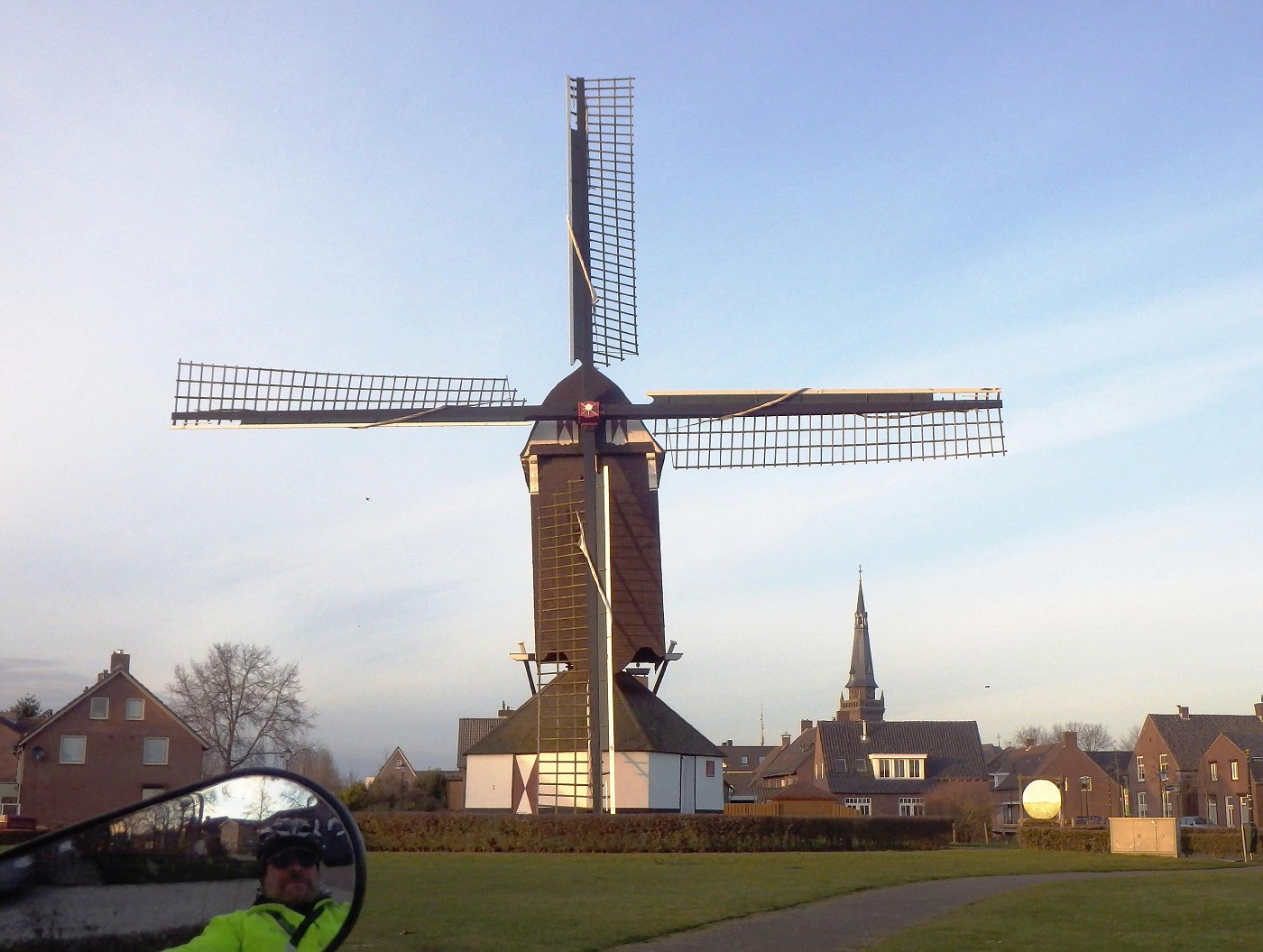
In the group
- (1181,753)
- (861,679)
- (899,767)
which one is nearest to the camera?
(1181,753)

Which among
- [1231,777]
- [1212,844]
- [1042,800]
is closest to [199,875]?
[1212,844]

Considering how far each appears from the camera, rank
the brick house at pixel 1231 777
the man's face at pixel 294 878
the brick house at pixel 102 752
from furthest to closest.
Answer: the brick house at pixel 1231 777, the brick house at pixel 102 752, the man's face at pixel 294 878

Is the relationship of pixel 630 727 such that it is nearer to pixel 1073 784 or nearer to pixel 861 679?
pixel 1073 784

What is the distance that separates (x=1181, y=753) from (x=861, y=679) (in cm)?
4026

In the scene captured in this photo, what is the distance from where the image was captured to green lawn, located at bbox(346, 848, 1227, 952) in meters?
12.1

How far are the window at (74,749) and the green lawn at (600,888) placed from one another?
1137 inches

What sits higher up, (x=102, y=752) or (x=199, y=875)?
(x=199, y=875)

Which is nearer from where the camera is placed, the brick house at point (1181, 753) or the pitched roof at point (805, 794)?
the pitched roof at point (805, 794)

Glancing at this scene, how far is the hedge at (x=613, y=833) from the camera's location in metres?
28.0

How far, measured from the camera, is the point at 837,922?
45.5 feet

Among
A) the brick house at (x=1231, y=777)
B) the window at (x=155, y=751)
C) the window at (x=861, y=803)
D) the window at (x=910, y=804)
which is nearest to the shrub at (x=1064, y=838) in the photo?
the window at (x=155, y=751)

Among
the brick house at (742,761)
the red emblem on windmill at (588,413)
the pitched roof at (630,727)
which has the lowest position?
the brick house at (742,761)

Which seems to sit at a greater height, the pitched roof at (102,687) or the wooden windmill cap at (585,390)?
the wooden windmill cap at (585,390)

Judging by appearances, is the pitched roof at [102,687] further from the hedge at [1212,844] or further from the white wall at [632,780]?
the hedge at [1212,844]
